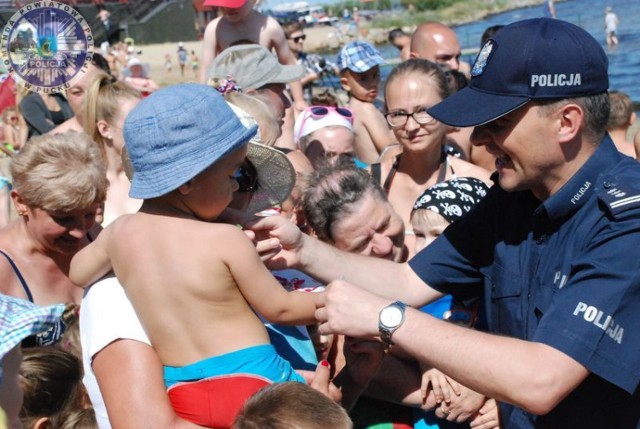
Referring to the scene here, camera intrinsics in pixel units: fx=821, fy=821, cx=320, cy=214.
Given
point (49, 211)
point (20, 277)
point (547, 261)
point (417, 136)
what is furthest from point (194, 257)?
point (417, 136)

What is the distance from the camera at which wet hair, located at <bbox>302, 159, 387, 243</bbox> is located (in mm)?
3518

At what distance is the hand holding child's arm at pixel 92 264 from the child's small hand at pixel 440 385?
1233mm

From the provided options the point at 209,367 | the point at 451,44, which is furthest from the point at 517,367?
the point at 451,44

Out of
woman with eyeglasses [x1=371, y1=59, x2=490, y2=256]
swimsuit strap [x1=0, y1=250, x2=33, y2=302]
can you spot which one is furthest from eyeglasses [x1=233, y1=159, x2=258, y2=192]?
woman with eyeglasses [x1=371, y1=59, x2=490, y2=256]

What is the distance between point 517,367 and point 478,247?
68 cm

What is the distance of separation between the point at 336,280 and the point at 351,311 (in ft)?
0.51

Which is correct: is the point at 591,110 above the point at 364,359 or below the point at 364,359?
above

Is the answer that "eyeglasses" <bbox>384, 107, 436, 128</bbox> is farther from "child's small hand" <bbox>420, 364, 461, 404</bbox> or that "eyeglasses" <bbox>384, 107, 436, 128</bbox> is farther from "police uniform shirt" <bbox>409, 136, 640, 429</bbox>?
"child's small hand" <bbox>420, 364, 461, 404</bbox>

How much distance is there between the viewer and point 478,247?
9.46 ft

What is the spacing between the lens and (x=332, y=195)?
11.6 feet

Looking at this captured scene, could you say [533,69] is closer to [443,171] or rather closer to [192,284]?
[192,284]

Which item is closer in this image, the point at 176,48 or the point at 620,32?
the point at 620,32

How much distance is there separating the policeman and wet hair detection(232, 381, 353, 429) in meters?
0.32

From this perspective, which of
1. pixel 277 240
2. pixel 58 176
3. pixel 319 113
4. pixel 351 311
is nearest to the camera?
pixel 351 311
